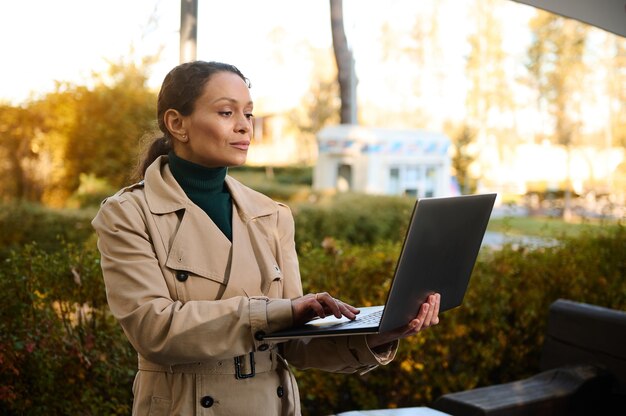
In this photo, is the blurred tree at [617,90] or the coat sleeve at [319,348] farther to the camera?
the blurred tree at [617,90]

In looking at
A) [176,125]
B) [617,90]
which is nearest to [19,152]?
[176,125]

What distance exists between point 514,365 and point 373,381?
0.90 metres

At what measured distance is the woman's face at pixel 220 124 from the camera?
190cm

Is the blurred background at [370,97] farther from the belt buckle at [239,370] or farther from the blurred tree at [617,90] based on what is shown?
the belt buckle at [239,370]

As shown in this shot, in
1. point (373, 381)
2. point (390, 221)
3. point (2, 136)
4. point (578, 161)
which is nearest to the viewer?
point (373, 381)

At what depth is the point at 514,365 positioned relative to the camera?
169 inches

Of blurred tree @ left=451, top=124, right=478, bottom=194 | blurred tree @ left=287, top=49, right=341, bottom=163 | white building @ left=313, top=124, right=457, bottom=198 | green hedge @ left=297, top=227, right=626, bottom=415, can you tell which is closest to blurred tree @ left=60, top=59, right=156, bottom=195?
white building @ left=313, top=124, right=457, bottom=198

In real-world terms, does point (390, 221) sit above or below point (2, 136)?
below

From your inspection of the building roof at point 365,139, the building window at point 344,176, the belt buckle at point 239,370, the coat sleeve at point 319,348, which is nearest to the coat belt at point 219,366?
the belt buckle at point 239,370

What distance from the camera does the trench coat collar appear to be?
1.88m

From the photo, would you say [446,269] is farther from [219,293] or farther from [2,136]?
[2,136]

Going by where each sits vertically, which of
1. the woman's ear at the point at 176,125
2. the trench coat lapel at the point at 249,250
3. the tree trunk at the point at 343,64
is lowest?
the trench coat lapel at the point at 249,250

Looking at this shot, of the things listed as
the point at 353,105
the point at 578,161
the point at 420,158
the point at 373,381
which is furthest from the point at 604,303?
the point at 578,161

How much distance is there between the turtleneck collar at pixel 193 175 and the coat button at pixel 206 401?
0.49m
